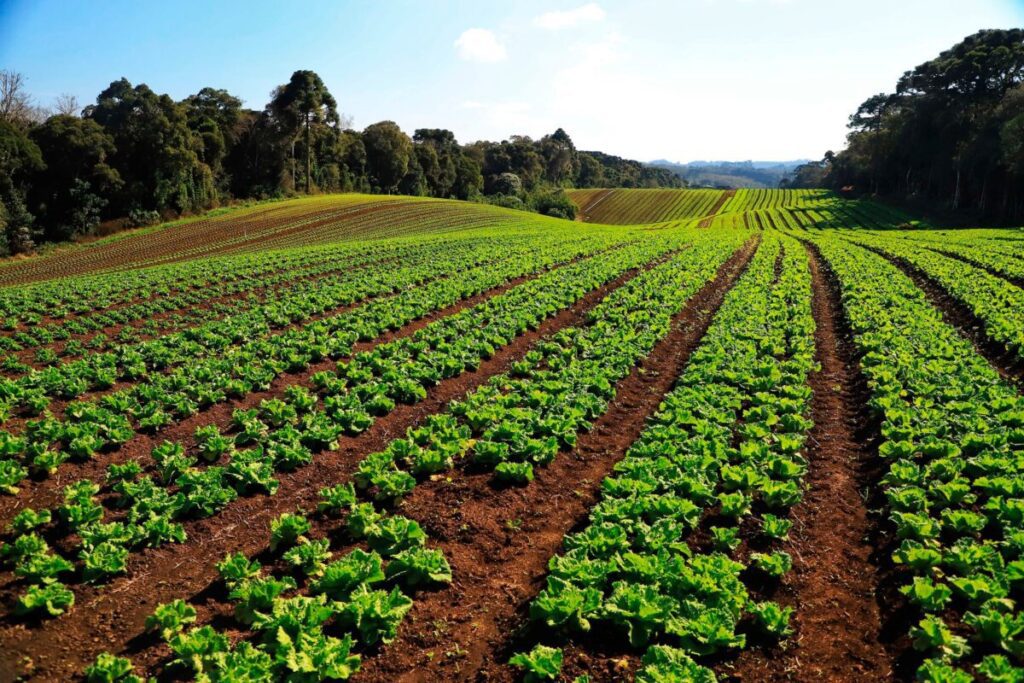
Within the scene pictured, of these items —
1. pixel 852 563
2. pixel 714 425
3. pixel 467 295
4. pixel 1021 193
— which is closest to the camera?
pixel 852 563

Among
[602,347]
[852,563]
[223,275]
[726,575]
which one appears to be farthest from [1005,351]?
[223,275]

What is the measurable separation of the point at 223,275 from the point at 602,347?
21925mm

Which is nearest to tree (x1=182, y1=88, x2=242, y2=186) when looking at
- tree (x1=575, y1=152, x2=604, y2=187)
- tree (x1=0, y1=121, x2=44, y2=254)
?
tree (x1=0, y1=121, x2=44, y2=254)

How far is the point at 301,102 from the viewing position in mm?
73688

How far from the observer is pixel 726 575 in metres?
6.41

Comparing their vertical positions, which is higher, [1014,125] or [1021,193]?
[1014,125]

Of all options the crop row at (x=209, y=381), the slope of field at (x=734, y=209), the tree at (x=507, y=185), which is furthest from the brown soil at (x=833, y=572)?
the tree at (x=507, y=185)

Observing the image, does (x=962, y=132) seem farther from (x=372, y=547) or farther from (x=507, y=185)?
(x=372, y=547)

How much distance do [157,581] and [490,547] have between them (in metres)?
4.11

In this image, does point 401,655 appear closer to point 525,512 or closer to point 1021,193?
point 525,512

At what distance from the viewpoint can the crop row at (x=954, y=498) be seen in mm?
5598

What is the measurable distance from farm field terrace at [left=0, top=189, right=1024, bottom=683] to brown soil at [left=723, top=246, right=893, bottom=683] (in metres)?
0.04

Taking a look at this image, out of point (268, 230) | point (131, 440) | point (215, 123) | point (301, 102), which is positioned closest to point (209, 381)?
point (131, 440)

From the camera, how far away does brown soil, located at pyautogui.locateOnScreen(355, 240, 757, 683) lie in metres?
5.94
